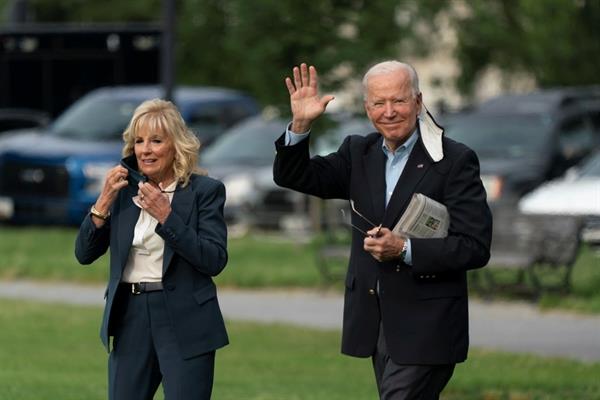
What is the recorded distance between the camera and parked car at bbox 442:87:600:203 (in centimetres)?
2180

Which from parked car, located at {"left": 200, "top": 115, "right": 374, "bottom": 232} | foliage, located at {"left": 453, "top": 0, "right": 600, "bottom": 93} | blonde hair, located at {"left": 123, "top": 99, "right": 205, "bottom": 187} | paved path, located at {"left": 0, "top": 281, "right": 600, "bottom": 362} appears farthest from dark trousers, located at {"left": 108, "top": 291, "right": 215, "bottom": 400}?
foliage, located at {"left": 453, "top": 0, "right": 600, "bottom": 93}

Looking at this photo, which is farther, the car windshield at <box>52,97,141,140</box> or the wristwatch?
the car windshield at <box>52,97,141,140</box>

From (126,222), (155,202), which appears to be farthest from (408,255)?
(126,222)

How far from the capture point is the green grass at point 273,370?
1088 centimetres

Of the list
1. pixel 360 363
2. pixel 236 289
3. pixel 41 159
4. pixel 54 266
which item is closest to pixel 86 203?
pixel 41 159

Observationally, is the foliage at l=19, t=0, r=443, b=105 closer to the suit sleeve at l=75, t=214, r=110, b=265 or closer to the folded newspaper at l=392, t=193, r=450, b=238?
the suit sleeve at l=75, t=214, r=110, b=265

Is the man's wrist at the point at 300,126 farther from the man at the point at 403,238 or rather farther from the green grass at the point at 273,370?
the green grass at the point at 273,370

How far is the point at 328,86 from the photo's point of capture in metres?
20.1

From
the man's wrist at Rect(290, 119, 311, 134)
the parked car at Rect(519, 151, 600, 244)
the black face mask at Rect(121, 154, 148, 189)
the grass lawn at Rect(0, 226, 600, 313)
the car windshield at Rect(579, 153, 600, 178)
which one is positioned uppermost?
the man's wrist at Rect(290, 119, 311, 134)

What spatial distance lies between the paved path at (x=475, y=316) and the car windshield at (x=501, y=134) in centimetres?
528

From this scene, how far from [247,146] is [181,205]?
17.3 meters

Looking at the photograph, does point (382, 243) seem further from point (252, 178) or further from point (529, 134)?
point (252, 178)

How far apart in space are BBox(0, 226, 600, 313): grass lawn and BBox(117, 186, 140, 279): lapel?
935 centimetres

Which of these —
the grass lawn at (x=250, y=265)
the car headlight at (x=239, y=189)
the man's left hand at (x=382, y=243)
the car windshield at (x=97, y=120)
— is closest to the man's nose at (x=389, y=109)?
the man's left hand at (x=382, y=243)
